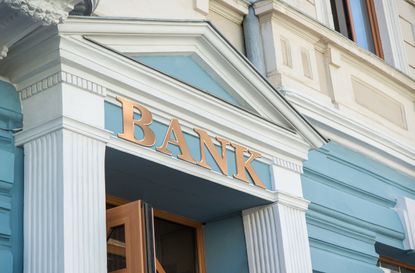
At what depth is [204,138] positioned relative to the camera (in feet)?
23.2

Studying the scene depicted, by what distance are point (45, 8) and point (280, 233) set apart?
2830mm

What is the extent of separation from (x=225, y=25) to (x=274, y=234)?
2.02 m

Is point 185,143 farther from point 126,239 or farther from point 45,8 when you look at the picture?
point 45,8

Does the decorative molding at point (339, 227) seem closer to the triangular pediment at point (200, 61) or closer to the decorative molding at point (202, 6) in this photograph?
the triangular pediment at point (200, 61)

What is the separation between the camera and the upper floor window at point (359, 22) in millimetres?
10602

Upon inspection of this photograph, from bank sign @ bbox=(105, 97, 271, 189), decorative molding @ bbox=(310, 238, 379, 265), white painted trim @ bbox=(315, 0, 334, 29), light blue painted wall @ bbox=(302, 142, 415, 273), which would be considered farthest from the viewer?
white painted trim @ bbox=(315, 0, 334, 29)

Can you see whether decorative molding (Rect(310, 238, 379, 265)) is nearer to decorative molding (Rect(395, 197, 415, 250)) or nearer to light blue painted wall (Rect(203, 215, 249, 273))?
decorative molding (Rect(395, 197, 415, 250))

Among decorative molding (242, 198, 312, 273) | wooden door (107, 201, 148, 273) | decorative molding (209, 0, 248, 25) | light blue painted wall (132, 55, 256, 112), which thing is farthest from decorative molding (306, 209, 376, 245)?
wooden door (107, 201, 148, 273)

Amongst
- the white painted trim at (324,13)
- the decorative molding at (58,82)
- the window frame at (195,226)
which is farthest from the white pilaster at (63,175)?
the white painted trim at (324,13)

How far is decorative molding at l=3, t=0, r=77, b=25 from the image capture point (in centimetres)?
555

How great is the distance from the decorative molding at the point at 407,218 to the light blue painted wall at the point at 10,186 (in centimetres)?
461

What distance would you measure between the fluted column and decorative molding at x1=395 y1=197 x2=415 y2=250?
4248 millimetres

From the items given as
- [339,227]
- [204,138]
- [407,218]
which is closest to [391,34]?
[407,218]

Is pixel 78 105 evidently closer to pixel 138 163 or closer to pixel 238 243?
pixel 138 163
